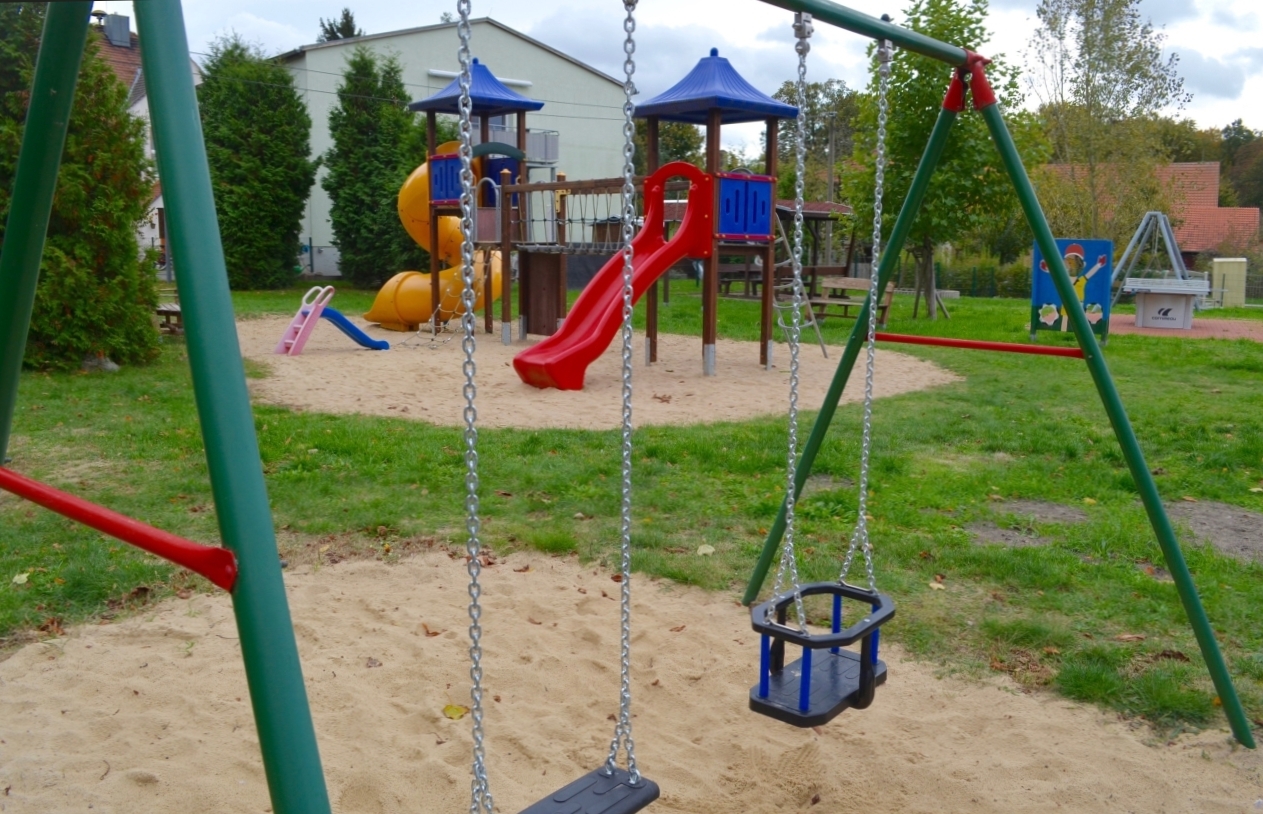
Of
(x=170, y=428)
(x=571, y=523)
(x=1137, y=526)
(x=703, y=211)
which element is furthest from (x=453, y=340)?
(x=1137, y=526)

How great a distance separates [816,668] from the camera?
279 cm

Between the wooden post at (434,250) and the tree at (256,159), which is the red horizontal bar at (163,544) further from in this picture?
the tree at (256,159)

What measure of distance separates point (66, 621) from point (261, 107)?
19366 millimetres

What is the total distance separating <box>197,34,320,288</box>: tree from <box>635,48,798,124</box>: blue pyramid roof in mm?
11968

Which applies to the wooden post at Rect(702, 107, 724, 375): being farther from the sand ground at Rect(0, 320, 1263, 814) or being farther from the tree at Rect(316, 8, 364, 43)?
the tree at Rect(316, 8, 364, 43)

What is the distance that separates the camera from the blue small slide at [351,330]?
11.5 m

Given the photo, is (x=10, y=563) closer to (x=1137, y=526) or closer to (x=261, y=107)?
(x=1137, y=526)

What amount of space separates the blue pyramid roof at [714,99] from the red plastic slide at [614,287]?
1172mm

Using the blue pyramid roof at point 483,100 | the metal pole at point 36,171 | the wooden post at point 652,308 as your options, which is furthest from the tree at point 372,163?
the metal pole at point 36,171

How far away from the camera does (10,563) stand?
3979 mm

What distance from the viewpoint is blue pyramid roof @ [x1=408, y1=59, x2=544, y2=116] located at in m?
14.2

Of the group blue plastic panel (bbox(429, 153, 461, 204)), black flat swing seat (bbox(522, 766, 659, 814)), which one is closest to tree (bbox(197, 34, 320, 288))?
blue plastic panel (bbox(429, 153, 461, 204))

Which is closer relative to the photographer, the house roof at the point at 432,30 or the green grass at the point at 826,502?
the green grass at the point at 826,502

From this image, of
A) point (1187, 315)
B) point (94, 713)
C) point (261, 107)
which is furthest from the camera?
point (261, 107)
